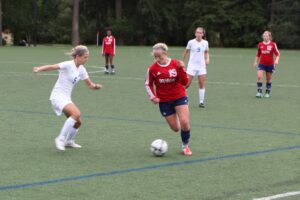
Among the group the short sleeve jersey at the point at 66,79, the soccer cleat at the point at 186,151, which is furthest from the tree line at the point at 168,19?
the soccer cleat at the point at 186,151

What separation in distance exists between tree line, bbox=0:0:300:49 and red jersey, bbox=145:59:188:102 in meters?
60.9

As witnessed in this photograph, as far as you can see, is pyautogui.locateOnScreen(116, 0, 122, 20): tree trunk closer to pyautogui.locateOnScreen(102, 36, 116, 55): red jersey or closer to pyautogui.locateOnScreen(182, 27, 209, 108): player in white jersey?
pyautogui.locateOnScreen(102, 36, 116, 55): red jersey

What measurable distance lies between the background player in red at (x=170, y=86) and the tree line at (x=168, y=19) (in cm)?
6089

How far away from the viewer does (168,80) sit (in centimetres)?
1062

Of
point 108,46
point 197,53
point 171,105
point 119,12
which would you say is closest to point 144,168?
point 171,105

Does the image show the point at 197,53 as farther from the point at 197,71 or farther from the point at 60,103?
the point at 60,103

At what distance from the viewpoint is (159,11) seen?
79688 millimetres

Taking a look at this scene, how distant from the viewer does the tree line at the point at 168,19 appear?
76.6m

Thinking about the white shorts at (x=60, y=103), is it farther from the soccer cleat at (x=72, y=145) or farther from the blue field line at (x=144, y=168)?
the blue field line at (x=144, y=168)

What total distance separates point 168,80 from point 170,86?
11cm

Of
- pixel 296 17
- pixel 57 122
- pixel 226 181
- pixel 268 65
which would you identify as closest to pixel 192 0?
pixel 296 17

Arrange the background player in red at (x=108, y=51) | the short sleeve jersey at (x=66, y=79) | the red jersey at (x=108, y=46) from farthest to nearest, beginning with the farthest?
the red jersey at (x=108, y=46)
the background player in red at (x=108, y=51)
the short sleeve jersey at (x=66, y=79)

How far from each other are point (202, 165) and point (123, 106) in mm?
7662

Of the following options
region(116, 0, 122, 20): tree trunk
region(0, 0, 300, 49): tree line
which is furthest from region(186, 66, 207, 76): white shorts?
region(116, 0, 122, 20): tree trunk
